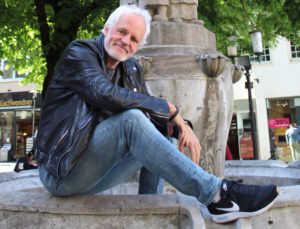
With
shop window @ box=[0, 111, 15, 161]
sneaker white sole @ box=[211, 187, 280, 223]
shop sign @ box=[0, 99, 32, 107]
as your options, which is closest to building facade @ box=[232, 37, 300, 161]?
shop sign @ box=[0, 99, 32, 107]

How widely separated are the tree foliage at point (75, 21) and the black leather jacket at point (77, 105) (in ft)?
20.1

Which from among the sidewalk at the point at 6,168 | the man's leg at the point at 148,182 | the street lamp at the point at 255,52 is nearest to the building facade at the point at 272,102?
the street lamp at the point at 255,52

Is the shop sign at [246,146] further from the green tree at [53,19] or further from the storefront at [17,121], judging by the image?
the storefront at [17,121]

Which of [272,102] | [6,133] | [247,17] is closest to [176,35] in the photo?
[247,17]

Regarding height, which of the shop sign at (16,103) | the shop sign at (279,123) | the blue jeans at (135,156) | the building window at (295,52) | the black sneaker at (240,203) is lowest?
the black sneaker at (240,203)

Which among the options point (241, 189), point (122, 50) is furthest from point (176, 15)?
point (241, 189)

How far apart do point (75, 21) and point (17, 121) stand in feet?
51.1

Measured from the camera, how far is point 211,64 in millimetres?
3057

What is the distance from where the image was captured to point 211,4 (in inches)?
357

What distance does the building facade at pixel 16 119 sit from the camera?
70.3 feet

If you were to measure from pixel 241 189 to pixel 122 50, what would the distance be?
3.49 feet

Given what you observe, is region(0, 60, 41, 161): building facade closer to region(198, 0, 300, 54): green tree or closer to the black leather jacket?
region(198, 0, 300, 54): green tree

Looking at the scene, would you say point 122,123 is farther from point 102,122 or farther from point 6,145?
point 6,145

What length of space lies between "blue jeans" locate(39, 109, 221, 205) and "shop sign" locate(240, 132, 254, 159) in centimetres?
1506
